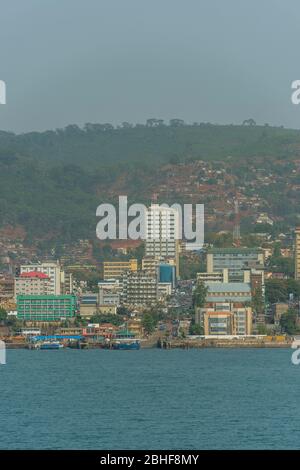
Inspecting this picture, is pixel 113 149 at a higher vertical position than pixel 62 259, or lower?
higher

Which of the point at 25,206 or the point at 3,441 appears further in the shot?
the point at 25,206

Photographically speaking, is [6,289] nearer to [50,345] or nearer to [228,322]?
[50,345]

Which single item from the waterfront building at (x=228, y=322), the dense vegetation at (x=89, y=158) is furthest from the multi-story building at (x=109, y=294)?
the dense vegetation at (x=89, y=158)

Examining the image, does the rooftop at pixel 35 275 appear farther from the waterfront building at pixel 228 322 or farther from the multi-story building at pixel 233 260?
the waterfront building at pixel 228 322

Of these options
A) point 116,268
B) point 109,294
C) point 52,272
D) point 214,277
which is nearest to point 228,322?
point 109,294

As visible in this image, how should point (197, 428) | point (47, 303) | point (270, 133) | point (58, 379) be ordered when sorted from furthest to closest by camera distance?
point (270, 133)
point (47, 303)
point (58, 379)
point (197, 428)
